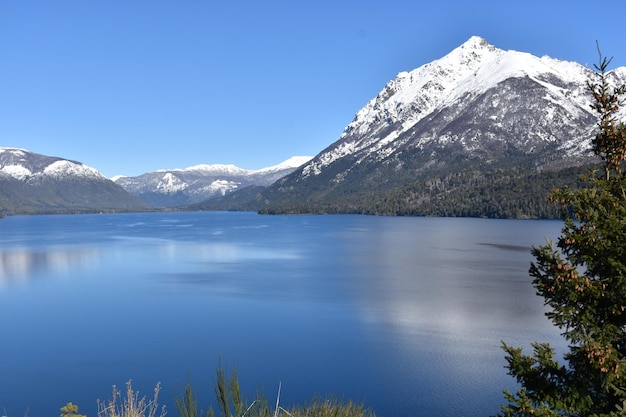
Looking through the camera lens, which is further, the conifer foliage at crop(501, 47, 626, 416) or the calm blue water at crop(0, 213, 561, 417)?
the calm blue water at crop(0, 213, 561, 417)

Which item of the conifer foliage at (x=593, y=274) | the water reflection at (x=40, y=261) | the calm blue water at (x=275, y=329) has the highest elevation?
the conifer foliage at (x=593, y=274)

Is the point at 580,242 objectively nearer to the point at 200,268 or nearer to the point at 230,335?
the point at 230,335

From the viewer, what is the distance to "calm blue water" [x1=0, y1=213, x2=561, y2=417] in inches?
1237

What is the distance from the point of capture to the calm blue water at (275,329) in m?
31.4

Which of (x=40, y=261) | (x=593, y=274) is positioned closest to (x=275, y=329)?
(x=593, y=274)

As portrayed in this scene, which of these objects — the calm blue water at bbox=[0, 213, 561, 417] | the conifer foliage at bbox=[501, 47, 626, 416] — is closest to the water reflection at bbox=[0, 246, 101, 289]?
the calm blue water at bbox=[0, 213, 561, 417]

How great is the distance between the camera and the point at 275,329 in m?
46.3

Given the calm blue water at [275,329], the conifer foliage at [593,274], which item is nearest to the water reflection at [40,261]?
the calm blue water at [275,329]

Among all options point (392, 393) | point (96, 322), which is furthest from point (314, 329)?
point (96, 322)

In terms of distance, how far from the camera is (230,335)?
44.2 meters

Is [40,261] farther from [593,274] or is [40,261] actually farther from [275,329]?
[593,274]

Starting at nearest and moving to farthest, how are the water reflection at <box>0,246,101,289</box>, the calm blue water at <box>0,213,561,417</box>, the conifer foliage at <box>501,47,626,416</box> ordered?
the conifer foliage at <box>501,47,626,416</box> → the calm blue water at <box>0,213,561,417</box> → the water reflection at <box>0,246,101,289</box>

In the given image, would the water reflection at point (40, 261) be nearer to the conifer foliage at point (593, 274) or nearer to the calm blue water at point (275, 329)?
the calm blue water at point (275, 329)

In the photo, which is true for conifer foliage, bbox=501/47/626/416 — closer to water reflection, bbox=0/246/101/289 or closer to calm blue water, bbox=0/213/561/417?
calm blue water, bbox=0/213/561/417
